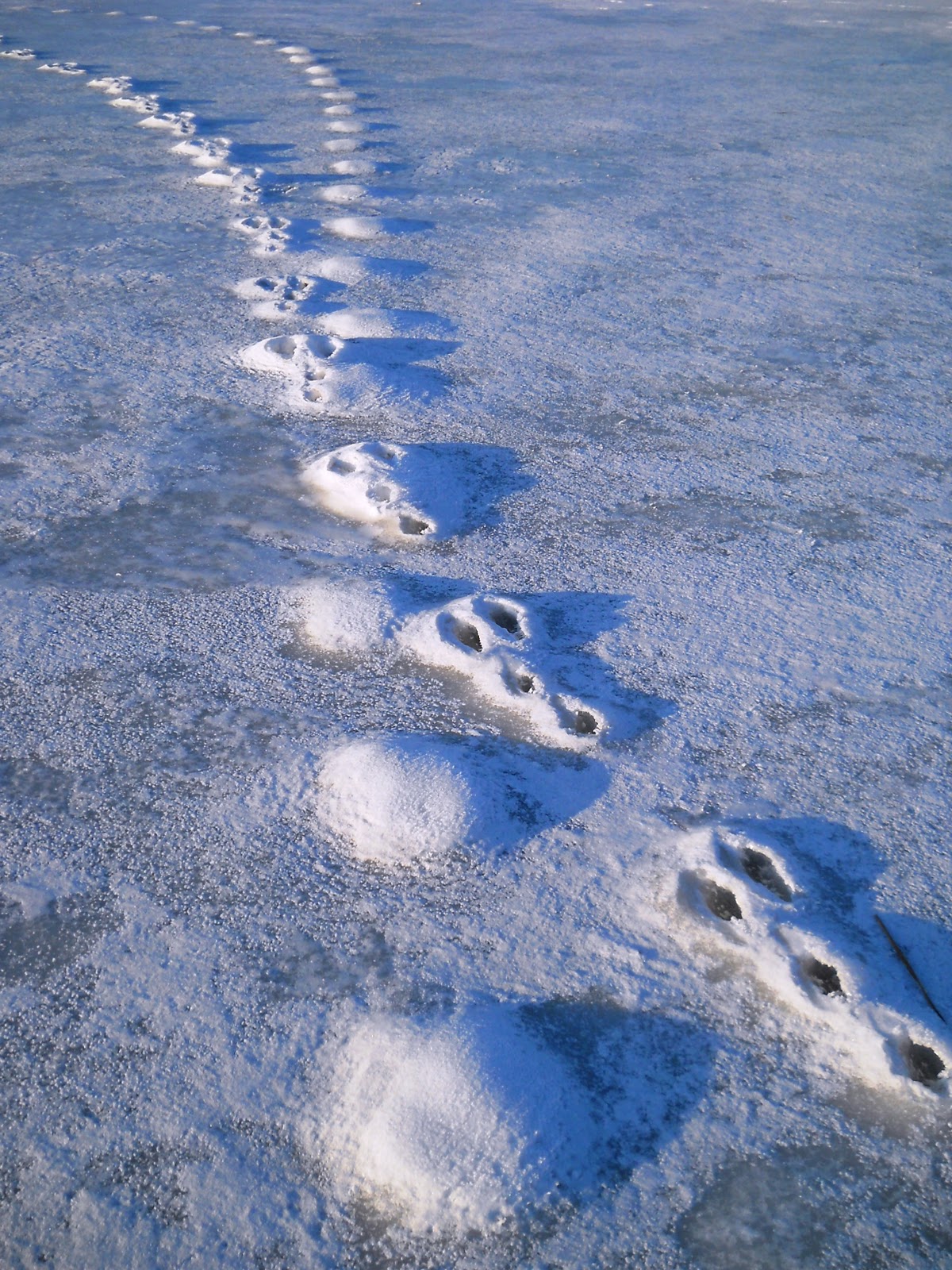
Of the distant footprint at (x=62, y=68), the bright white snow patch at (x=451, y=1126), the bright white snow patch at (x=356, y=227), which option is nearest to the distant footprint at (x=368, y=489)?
the bright white snow patch at (x=451, y=1126)

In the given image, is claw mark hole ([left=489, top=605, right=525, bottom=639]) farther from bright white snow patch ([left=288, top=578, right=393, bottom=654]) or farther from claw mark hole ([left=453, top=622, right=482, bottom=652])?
bright white snow patch ([left=288, top=578, right=393, bottom=654])

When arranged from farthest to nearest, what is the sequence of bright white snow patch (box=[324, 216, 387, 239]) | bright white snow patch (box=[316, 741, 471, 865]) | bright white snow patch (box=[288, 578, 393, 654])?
bright white snow patch (box=[324, 216, 387, 239])
bright white snow patch (box=[288, 578, 393, 654])
bright white snow patch (box=[316, 741, 471, 865])

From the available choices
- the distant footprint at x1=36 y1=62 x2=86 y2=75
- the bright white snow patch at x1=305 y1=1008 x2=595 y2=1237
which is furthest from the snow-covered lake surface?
the distant footprint at x1=36 y1=62 x2=86 y2=75

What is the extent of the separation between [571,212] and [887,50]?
4763mm

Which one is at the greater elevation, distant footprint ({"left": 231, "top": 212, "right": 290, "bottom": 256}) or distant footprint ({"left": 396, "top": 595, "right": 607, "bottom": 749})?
distant footprint ({"left": 231, "top": 212, "right": 290, "bottom": 256})

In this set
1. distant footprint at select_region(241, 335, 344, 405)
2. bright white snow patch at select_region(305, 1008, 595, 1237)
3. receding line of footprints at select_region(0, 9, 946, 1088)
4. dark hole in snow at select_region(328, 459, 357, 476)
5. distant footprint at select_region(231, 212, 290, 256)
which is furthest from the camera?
distant footprint at select_region(231, 212, 290, 256)

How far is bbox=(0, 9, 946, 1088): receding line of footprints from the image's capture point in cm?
110

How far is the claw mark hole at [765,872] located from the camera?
118 cm

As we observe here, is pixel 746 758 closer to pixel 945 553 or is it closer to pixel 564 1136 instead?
pixel 564 1136

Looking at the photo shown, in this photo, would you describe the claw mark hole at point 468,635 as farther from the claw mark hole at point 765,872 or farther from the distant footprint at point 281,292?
the distant footprint at point 281,292

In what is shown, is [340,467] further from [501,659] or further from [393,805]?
[393,805]

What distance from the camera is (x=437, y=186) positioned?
379cm

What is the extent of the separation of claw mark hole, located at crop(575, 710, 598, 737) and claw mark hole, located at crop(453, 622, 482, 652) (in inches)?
8.6

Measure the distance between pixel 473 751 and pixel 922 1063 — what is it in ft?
2.17
